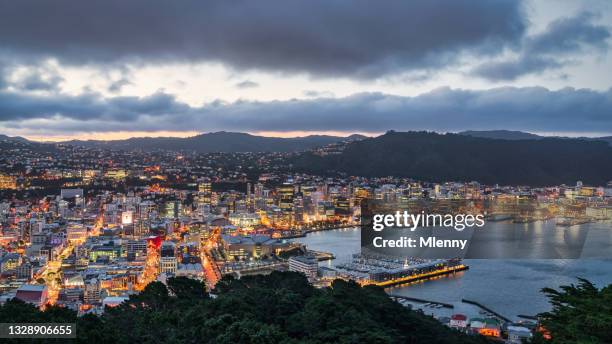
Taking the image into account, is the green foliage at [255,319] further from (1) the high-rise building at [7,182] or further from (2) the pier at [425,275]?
(1) the high-rise building at [7,182]

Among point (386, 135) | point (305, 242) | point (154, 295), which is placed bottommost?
point (305, 242)

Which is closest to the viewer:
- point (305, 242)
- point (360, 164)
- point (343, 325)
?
point (343, 325)

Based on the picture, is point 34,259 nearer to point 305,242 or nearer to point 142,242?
point 142,242

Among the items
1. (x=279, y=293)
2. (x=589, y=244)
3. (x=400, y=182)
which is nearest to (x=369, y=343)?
(x=279, y=293)

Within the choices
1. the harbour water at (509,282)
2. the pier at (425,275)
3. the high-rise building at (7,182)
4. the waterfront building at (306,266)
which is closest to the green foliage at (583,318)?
the harbour water at (509,282)

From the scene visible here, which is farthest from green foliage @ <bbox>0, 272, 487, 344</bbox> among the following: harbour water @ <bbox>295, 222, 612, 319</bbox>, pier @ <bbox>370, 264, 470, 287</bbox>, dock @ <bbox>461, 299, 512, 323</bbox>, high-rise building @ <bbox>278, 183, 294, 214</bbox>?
high-rise building @ <bbox>278, 183, 294, 214</bbox>
